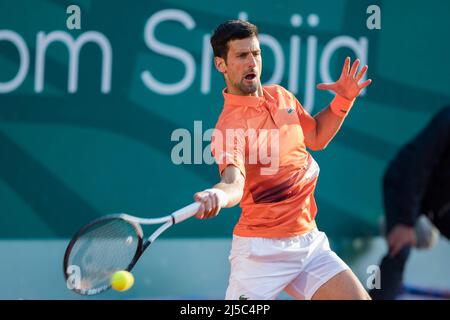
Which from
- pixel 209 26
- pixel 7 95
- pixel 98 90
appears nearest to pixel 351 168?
pixel 209 26

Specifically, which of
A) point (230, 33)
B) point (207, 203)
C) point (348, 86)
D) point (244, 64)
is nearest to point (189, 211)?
point (207, 203)

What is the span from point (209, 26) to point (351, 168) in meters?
1.39

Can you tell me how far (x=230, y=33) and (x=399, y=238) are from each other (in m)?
2.37

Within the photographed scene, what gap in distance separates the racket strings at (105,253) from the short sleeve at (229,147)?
1.71 feet

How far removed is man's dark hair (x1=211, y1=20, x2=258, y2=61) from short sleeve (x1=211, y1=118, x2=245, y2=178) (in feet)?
1.49

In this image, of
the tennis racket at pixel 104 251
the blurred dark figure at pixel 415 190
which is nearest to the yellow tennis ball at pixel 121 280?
the tennis racket at pixel 104 251

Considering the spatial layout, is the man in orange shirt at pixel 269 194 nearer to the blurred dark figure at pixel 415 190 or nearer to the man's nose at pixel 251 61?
the man's nose at pixel 251 61

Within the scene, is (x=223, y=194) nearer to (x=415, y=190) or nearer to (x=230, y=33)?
(x=230, y=33)

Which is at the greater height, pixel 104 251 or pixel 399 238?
pixel 104 251

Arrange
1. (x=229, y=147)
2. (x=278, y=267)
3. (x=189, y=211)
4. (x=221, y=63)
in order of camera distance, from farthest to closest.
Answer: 1. (x=221, y=63)
2. (x=278, y=267)
3. (x=229, y=147)
4. (x=189, y=211)

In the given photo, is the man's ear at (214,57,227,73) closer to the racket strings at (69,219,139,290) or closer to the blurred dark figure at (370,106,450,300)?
the racket strings at (69,219,139,290)

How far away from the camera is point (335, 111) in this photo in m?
4.82

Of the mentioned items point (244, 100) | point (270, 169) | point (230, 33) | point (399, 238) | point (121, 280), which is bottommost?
point (399, 238)
